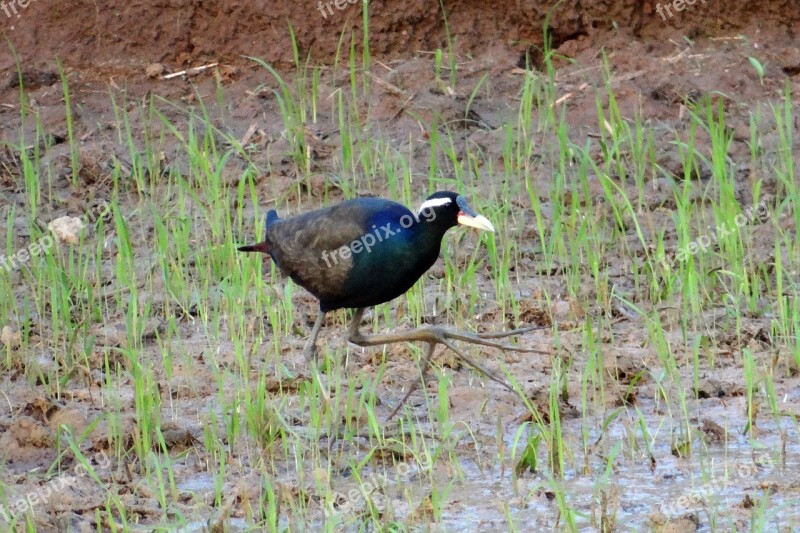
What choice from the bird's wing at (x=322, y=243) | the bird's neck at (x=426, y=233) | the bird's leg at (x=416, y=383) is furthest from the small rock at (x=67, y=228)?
the bird's neck at (x=426, y=233)

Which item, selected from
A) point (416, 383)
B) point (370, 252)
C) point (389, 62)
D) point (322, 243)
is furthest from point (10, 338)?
point (389, 62)

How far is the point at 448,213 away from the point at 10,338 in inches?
84.2

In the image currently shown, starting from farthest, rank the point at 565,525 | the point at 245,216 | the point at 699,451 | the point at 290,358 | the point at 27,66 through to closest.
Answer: the point at 27,66
the point at 245,216
the point at 290,358
the point at 699,451
the point at 565,525

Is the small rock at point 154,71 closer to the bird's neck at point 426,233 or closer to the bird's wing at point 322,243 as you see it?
the bird's wing at point 322,243

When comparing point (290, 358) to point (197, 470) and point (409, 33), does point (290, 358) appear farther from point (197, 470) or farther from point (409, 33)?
point (409, 33)

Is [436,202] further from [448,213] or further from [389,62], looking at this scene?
[389,62]

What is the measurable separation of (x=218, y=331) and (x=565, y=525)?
257cm

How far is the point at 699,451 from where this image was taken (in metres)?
A: 5.39

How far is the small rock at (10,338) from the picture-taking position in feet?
21.7

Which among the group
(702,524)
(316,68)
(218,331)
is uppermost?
(316,68)

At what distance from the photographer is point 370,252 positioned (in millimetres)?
5848

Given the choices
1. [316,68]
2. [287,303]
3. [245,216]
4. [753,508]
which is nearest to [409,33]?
[316,68]

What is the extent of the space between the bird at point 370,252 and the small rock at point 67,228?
188 cm

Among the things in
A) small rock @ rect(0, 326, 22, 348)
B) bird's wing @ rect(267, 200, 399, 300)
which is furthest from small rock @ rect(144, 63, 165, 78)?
bird's wing @ rect(267, 200, 399, 300)
